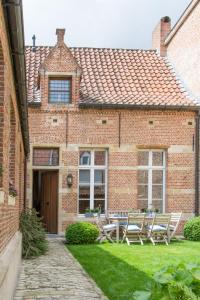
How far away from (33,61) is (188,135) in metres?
7.01

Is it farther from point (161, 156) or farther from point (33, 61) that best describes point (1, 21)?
point (33, 61)

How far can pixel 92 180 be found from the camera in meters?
20.3

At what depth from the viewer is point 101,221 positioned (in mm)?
19984

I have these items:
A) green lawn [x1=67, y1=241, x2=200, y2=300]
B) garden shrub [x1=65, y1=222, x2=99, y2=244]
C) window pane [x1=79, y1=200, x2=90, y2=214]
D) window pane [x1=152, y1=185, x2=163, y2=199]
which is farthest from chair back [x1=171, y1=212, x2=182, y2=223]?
window pane [x1=79, y1=200, x2=90, y2=214]

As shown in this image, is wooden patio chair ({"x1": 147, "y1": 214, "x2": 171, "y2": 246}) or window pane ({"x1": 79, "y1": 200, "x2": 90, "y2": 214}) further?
window pane ({"x1": 79, "y1": 200, "x2": 90, "y2": 214})

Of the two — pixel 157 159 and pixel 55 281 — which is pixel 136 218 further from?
pixel 55 281

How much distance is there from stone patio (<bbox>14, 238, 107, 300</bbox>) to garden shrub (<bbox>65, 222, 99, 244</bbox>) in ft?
11.9

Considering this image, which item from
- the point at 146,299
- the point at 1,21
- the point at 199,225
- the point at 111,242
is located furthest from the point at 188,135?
the point at 146,299

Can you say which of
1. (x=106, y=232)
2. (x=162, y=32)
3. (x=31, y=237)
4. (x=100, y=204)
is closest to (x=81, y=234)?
(x=106, y=232)

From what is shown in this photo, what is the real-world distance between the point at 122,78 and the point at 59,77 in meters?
2.84

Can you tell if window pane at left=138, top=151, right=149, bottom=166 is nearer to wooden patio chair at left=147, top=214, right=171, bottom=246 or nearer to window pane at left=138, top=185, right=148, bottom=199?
window pane at left=138, top=185, right=148, bottom=199

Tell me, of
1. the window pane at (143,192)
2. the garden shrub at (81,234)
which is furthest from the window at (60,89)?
the garden shrub at (81,234)

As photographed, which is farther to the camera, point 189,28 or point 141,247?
point 189,28

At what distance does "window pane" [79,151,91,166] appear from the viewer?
20.3 meters
